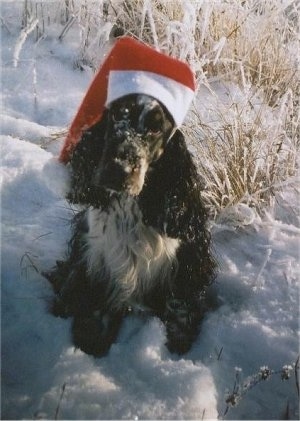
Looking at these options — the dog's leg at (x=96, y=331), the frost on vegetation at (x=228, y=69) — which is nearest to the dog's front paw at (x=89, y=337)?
the dog's leg at (x=96, y=331)

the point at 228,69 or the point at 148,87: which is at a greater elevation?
the point at 148,87

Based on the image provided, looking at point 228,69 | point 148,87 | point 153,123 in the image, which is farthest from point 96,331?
point 228,69

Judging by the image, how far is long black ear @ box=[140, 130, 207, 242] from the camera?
2.06 meters

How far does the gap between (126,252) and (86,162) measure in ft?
1.36

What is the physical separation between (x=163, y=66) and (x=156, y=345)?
1137 millimetres

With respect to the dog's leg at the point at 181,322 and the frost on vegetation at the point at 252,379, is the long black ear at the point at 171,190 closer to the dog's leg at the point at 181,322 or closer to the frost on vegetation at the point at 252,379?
the dog's leg at the point at 181,322

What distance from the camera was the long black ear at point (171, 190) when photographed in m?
2.06

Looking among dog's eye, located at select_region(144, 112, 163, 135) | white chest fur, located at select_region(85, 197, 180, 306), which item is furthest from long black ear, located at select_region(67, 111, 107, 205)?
dog's eye, located at select_region(144, 112, 163, 135)

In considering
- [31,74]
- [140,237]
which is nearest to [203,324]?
[140,237]

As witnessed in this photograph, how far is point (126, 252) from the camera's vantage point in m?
2.16

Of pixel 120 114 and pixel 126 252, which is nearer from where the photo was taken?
pixel 120 114

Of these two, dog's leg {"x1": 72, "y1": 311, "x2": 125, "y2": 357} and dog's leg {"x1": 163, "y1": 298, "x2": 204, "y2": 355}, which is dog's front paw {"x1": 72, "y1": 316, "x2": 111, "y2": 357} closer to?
dog's leg {"x1": 72, "y1": 311, "x2": 125, "y2": 357}

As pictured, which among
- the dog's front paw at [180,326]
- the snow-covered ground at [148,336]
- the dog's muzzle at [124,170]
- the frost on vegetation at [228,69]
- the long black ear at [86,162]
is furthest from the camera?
the frost on vegetation at [228,69]

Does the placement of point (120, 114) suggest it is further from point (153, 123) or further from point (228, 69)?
point (228, 69)
